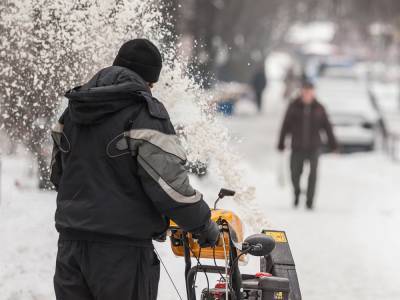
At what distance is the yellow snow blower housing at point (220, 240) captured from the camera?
442 centimetres

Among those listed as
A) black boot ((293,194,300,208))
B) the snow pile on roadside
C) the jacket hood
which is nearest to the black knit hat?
the jacket hood

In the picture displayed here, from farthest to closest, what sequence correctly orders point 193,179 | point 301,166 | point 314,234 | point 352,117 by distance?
point 352,117
point 301,166
point 193,179
point 314,234

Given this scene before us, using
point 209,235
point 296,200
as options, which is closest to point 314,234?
point 296,200

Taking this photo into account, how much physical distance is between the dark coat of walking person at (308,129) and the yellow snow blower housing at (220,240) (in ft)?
26.0

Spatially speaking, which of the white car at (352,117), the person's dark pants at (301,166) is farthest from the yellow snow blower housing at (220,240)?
the white car at (352,117)

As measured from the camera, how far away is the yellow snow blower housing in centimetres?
442

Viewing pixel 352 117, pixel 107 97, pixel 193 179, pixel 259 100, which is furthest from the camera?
pixel 259 100

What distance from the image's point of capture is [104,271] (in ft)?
13.1

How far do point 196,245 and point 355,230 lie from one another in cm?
679

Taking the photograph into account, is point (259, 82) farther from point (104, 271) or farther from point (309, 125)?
point (104, 271)

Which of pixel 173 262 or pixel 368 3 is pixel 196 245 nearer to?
pixel 173 262

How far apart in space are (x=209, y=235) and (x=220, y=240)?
29 cm

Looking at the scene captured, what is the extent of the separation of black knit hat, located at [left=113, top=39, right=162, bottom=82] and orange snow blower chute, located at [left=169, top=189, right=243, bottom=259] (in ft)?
2.36

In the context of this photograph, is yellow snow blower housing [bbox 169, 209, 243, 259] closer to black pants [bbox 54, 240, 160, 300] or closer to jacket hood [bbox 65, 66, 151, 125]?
black pants [bbox 54, 240, 160, 300]
